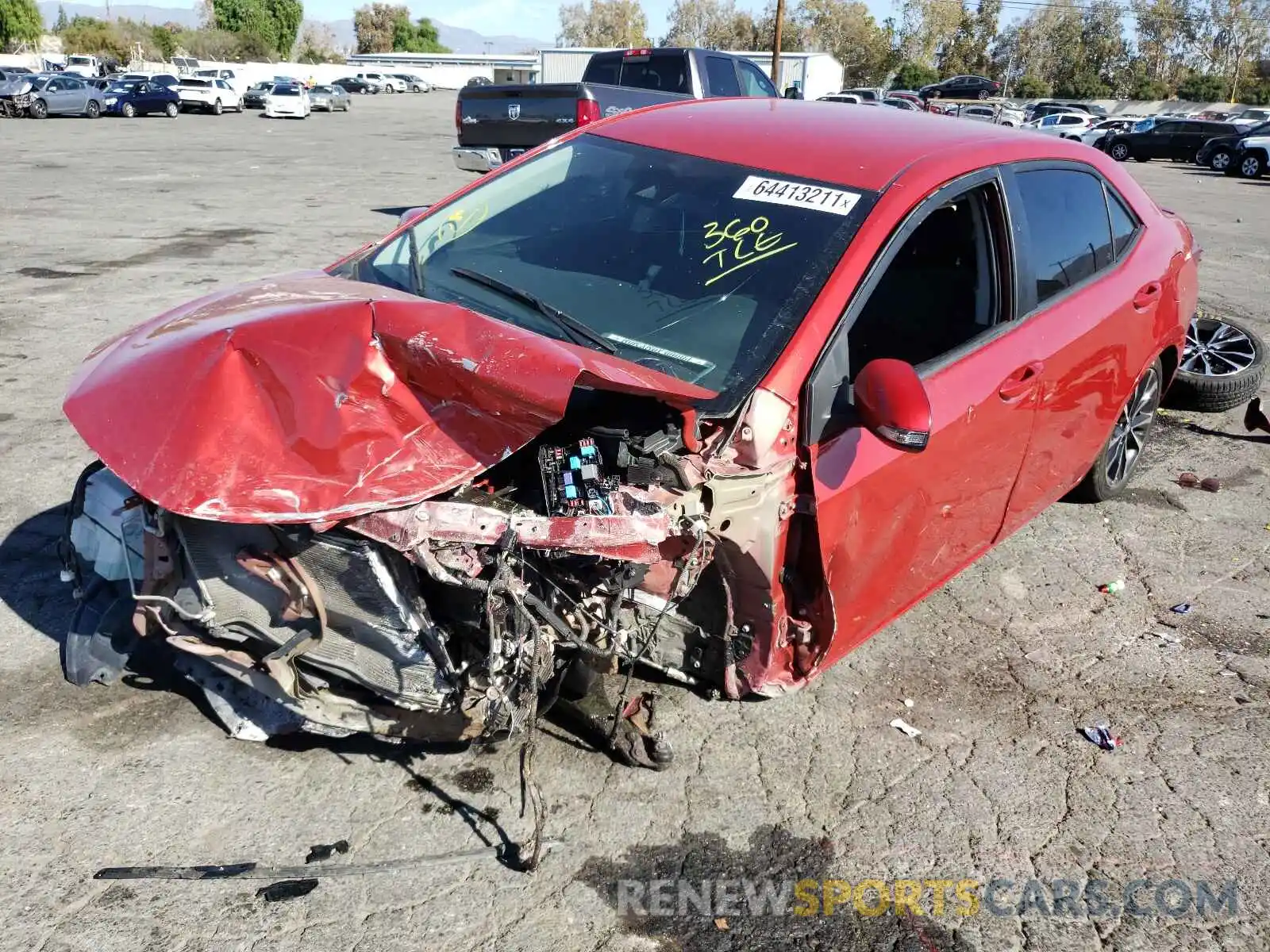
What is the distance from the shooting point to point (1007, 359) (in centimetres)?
344

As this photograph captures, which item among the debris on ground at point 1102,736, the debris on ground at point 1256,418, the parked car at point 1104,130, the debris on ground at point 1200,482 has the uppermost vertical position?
the parked car at point 1104,130

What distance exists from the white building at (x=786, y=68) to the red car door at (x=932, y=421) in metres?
24.0

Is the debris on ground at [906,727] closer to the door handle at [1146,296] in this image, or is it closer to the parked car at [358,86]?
the door handle at [1146,296]

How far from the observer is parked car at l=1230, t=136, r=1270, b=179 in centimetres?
2642

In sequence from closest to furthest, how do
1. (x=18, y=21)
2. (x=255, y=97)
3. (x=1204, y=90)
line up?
(x=255, y=97), (x=1204, y=90), (x=18, y=21)

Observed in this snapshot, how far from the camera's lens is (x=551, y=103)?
10.9 meters

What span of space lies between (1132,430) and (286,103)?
133 ft

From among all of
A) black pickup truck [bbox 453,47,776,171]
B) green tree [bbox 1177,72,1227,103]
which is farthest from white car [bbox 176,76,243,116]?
green tree [bbox 1177,72,1227,103]

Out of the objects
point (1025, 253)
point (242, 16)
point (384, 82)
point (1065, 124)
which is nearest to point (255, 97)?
point (384, 82)

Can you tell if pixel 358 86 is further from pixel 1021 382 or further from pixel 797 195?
pixel 1021 382

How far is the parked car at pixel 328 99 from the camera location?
45.7 metres

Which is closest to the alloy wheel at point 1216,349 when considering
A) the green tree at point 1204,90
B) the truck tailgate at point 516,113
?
the truck tailgate at point 516,113

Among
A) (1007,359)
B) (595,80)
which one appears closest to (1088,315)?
(1007,359)

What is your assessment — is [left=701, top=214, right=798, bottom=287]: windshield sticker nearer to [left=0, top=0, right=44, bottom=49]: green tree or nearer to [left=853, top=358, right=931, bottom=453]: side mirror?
[left=853, top=358, right=931, bottom=453]: side mirror
